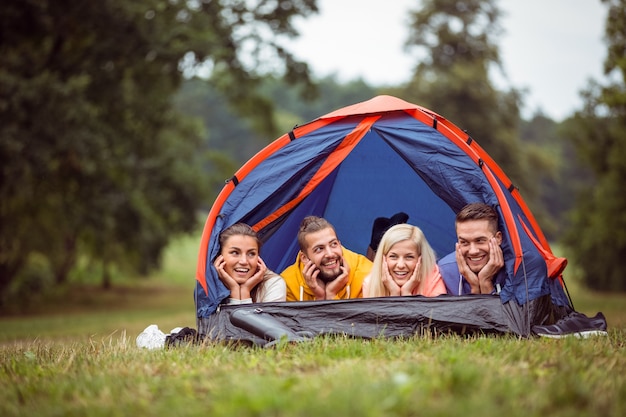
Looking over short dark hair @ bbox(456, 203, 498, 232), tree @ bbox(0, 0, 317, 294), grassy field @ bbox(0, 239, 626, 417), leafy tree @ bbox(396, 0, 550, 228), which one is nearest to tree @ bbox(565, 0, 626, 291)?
leafy tree @ bbox(396, 0, 550, 228)

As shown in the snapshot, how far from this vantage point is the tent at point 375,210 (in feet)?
16.7

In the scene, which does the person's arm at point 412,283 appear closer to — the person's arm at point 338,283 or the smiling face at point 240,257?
the person's arm at point 338,283

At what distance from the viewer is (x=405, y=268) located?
5719mm

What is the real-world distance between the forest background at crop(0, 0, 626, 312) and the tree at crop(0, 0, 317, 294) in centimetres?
4

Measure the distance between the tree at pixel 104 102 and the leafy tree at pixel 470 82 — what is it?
9.56 meters

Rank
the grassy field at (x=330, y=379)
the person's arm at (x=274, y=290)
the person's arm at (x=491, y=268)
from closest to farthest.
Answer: the grassy field at (x=330, y=379) → the person's arm at (x=491, y=268) → the person's arm at (x=274, y=290)

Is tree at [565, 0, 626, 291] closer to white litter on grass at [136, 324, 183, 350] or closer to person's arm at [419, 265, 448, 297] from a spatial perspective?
person's arm at [419, 265, 448, 297]

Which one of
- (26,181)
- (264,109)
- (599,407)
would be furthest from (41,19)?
(599,407)

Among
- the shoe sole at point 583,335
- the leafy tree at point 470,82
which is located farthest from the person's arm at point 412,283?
the leafy tree at point 470,82

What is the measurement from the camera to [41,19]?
1317 centimetres

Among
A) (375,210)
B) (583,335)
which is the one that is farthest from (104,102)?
(583,335)

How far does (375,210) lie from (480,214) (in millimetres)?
2116

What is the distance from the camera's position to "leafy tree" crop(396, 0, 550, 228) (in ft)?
84.9

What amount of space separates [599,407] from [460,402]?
62cm
